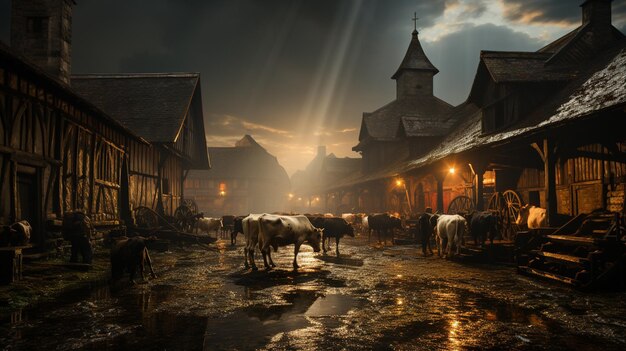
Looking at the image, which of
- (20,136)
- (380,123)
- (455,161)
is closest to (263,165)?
(380,123)

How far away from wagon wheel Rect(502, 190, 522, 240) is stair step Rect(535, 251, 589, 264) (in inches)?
271

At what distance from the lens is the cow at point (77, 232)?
37.0 ft

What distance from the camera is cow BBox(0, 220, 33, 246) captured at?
29.3 ft

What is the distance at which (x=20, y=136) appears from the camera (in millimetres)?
10930

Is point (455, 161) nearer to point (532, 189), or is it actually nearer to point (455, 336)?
point (532, 189)

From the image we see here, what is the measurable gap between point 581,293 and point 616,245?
1.42m

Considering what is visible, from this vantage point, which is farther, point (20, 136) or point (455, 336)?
point (20, 136)

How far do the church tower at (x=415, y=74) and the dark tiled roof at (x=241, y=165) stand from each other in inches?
1401

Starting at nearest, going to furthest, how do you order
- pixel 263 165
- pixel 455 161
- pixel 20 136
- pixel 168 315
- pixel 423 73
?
pixel 168 315 < pixel 20 136 < pixel 455 161 < pixel 423 73 < pixel 263 165

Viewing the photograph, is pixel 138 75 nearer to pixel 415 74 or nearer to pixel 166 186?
pixel 166 186

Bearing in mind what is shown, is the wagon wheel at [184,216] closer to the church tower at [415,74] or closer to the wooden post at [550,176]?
the wooden post at [550,176]

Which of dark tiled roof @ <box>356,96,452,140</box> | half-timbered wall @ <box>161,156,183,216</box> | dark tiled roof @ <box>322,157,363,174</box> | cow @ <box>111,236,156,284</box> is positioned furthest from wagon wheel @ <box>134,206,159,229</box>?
dark tiled roof @ <box>322,157,363,174</box>

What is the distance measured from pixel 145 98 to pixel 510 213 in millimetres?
22516

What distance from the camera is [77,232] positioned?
1131 centimetres
